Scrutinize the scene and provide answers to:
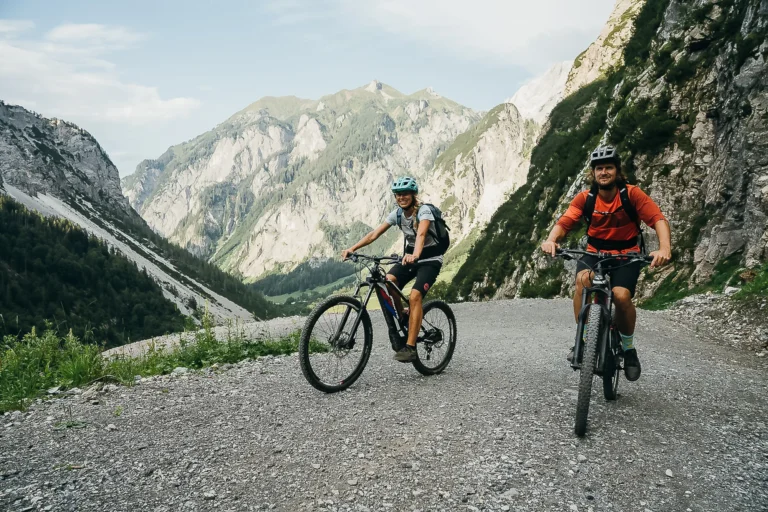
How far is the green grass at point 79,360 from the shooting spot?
741 cm

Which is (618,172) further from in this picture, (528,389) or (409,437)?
(409,437)

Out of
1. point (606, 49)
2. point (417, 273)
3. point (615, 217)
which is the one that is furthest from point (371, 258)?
point (606, 49)

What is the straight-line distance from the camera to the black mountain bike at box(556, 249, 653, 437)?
540 cm

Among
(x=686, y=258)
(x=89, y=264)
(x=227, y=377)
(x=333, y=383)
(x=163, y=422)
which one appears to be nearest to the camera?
(x=163, y=422)

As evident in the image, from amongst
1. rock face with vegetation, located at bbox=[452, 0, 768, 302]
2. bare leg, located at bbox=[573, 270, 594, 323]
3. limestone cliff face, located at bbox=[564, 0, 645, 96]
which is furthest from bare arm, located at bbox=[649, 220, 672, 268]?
limestone cliff face, located at bbox=[564, 0, 645, 96]

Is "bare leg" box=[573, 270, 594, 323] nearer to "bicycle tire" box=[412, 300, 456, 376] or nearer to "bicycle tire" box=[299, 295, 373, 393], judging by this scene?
"bicycle tire" box=[412, 300, 456, 376]

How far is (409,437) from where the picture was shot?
18.0 feet

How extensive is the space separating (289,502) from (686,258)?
19.7m

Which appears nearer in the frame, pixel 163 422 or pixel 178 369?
pixel 163 422

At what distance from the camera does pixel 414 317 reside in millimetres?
7652

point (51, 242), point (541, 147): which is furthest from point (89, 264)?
point (541, 147)

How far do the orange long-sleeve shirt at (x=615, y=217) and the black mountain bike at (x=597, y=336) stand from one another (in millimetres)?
438

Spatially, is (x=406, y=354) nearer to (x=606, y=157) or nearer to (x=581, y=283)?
(x=581, y=283)

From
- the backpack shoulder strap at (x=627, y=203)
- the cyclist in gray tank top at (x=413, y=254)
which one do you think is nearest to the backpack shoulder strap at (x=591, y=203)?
the backpack shoulder strap at (x=627, y=203)
